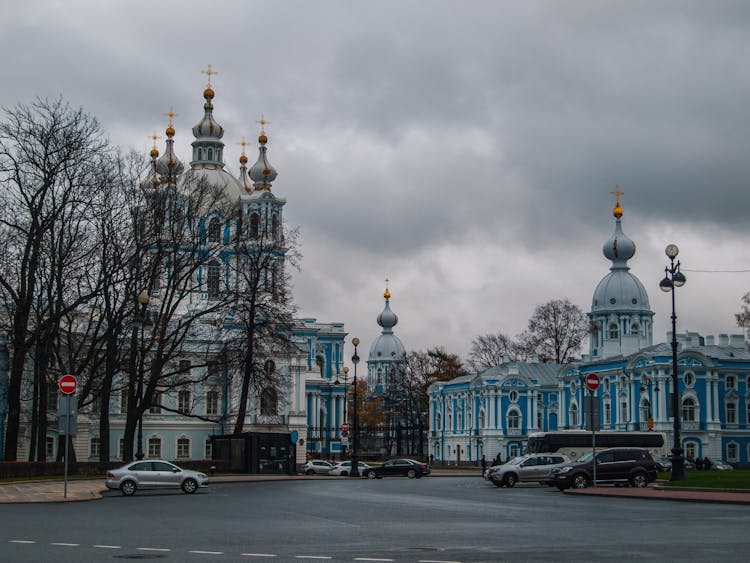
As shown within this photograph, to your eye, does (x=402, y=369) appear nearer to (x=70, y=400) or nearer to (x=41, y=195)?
(x=41, y=195)

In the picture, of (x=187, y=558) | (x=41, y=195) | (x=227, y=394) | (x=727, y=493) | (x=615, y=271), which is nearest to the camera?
(x=187, y=558)

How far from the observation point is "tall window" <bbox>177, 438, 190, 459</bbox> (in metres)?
81.4

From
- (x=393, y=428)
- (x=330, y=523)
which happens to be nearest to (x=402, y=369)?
(x=393, y=428)

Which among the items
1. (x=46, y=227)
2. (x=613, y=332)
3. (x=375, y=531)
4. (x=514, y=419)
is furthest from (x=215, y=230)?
(x=613, y=332)

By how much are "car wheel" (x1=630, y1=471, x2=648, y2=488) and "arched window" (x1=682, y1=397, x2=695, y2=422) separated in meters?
55.8

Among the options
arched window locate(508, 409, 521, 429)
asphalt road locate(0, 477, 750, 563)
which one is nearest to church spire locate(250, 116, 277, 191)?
arched window locate(508, 409, 521, 429)

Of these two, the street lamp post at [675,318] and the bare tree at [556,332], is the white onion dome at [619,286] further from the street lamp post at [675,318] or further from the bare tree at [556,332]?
the street lamp post at [675,318]

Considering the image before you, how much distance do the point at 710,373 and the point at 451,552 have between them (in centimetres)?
8237

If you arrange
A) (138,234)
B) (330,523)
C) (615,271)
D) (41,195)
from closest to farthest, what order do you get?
1. (330,523)
2. (41,195)
3. (138,234)
4. (615,271)

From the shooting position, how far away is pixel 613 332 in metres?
109

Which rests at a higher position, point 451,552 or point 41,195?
point 41,195

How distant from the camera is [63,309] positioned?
162ft

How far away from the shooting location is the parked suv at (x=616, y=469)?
38969mm

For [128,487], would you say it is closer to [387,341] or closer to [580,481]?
[580,481]
